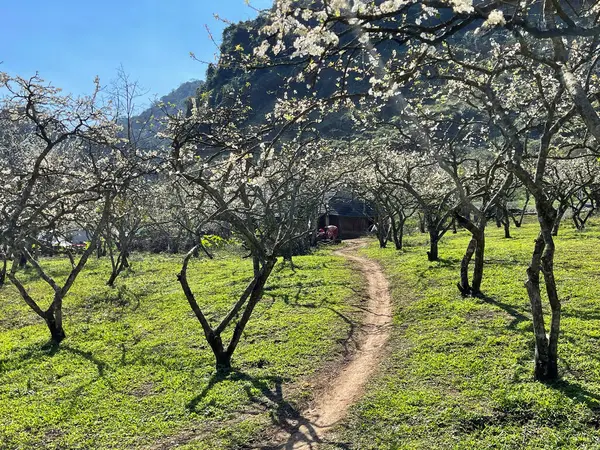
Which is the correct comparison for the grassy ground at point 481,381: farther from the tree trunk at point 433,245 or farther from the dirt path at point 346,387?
the tree trunk at point 433,245

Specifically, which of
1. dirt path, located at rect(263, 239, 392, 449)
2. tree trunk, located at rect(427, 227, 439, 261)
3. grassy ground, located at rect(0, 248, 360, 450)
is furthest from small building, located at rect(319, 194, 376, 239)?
dirt path, located at rect(263, 239, 392, 449)

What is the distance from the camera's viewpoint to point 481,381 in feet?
23.9

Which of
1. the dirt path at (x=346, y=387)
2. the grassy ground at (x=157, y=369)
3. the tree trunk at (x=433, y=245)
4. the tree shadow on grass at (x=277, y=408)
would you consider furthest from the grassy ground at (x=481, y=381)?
the tree trunk at (x=433, y=245)

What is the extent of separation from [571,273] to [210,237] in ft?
37.9

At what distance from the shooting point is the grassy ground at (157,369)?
698 centimetres

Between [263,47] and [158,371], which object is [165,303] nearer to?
[158,371]

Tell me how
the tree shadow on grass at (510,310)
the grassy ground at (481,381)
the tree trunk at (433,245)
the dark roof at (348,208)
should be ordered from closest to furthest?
the grassy ground at (481,381)
the tree shadow on grass at (510,310)
the tree trunk at (433,245)
the dark roof at (348,208)

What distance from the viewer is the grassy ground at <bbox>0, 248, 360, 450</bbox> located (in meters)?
6.98

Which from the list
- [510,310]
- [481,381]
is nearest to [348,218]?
[510,310]

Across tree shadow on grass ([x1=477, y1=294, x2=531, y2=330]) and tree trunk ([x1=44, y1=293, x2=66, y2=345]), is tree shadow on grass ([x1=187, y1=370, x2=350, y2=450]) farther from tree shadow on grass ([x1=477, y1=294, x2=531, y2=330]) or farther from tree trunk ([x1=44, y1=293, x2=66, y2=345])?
tree trunk ([x1=44, y1=293, x2=66, y2=345])

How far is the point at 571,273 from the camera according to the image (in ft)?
45.2

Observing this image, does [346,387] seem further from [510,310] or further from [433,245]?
[433,245]

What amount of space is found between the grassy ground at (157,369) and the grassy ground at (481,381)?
5.29 ft

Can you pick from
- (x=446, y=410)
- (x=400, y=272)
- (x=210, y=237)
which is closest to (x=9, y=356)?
(x=210, y=237)
